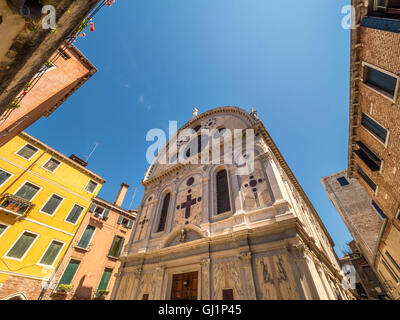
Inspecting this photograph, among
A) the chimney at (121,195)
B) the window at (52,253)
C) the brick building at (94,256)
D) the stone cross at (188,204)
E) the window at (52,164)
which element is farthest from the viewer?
the chimney at (121,195)

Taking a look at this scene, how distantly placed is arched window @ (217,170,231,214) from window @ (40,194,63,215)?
15.7 metres

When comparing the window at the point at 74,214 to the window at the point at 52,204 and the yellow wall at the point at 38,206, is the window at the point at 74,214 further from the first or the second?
the window at the point at 52,204

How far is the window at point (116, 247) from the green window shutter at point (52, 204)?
651 cm

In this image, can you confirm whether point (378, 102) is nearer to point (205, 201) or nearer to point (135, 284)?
point (205, 201)

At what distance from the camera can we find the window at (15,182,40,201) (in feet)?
48.3

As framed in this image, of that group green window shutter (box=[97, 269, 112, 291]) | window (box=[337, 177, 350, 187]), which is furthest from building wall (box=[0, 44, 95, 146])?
window (box=[337, 177, 350, 187])

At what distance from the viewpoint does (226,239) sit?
7.94m

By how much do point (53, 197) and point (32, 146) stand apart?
5325 millimetres

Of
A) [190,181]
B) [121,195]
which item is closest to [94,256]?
[121,195]

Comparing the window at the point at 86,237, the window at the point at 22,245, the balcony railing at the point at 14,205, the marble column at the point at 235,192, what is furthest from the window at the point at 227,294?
the balcony railing at the point at 14,205

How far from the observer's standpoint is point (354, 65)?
9.50m

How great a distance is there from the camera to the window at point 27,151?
623 inches

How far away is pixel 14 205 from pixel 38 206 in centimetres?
180

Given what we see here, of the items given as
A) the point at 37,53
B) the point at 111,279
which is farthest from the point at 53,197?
the point at 37,53
